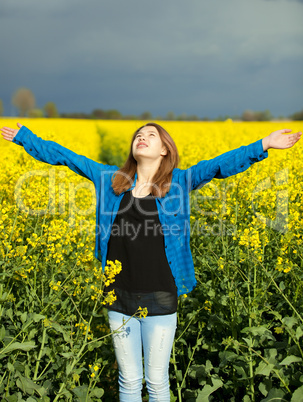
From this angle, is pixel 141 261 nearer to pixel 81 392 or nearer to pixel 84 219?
pixel 81 392

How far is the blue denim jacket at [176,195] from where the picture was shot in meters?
2.47

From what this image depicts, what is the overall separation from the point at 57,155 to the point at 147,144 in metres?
0.61

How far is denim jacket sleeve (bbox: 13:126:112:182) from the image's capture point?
9.05 ft

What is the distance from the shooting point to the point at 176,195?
2576mm

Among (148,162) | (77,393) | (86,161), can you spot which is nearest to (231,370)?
(77,393)

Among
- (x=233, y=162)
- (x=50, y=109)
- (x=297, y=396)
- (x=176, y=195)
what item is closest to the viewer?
(x=297, y=396)

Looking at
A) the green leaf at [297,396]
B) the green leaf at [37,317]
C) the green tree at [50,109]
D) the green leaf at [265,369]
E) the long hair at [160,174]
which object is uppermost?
the green tree at [50,109]

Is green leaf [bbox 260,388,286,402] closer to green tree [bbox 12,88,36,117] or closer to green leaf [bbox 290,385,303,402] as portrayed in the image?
green leaf [bbox 290,385,303,402]

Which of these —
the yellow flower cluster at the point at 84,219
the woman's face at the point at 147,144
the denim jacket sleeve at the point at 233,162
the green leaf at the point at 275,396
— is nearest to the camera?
the green leaf at the point at 275,396

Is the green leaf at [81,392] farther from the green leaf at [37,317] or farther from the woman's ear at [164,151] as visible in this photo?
the woman's ear at [164,151]

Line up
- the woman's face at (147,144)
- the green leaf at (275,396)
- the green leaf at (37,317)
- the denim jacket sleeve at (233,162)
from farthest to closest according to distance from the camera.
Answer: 1. the woman's face at (147,144)
2. the denim jacket sleeve at (233,162)
3. the green leaf at (37,317)
4. the green leaf at (275,396)

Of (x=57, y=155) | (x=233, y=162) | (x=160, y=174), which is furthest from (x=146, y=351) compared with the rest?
(x=57, y=155)

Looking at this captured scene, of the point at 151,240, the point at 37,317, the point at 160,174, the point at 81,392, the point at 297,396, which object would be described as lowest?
the point at 81,392

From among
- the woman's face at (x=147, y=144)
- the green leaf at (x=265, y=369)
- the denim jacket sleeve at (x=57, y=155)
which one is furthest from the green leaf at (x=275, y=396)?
the denim jacket sleeve at (x=57, y=155)
